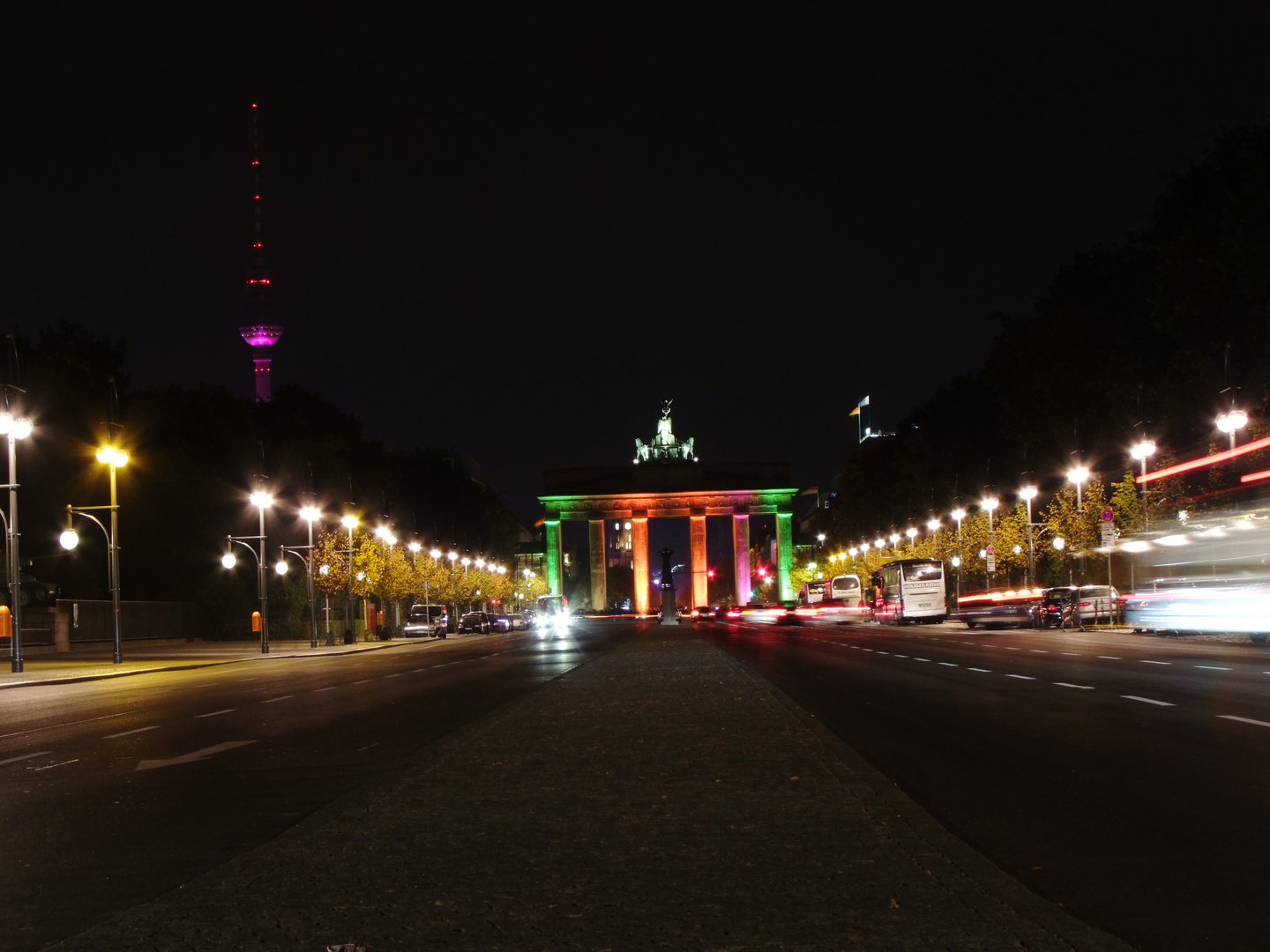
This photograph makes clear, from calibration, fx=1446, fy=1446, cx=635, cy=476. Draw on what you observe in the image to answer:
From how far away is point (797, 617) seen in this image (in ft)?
317

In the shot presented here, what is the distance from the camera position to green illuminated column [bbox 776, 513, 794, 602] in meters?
165

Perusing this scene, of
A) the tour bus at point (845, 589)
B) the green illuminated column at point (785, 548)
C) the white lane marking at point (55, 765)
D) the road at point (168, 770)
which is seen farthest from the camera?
the green illuminated column at point (785, 548)

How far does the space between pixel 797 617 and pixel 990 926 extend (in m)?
91.4

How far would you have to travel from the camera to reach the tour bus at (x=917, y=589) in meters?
78.5

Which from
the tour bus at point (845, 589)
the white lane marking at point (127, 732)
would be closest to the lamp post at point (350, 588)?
the tour bus at point (845, 589)

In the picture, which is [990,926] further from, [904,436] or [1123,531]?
[904,436]

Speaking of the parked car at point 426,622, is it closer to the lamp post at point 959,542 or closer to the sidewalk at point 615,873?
the lamp post at point 959,542

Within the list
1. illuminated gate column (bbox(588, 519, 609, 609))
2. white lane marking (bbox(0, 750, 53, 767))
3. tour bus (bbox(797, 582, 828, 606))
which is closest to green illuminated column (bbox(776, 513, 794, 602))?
illuminated gate column (bbox(588, 519, 609, 609))

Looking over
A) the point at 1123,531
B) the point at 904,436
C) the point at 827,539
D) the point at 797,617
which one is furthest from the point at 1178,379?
the point at 827,539

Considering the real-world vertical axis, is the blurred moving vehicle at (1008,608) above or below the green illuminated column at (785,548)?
below

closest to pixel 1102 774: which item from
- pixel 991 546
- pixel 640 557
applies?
pixel 991 546

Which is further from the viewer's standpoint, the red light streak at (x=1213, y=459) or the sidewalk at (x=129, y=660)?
the red light streak at (x=1213, y=459)

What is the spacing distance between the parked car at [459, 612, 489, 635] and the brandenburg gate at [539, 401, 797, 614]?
68.9 meters

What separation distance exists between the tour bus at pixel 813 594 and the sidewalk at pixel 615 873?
8789cm
